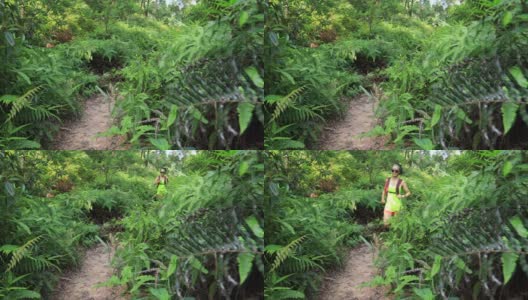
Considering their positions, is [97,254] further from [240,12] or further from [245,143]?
[240,12]

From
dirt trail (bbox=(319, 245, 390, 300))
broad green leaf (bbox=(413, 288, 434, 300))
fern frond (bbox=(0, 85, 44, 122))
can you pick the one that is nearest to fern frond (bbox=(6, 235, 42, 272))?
fern frond (bbox=(0, 85, 44, 122))

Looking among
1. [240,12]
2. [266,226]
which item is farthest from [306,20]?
[266,226]

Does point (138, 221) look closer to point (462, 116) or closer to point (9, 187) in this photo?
point (9, 187)

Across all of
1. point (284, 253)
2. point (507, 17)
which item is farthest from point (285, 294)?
point (507, 17)

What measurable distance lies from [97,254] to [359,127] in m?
2.39

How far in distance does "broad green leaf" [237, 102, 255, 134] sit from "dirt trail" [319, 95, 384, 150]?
66 cm

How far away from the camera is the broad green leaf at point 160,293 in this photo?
5.35m

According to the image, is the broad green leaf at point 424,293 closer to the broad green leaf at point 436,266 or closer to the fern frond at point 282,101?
the broad green leaf at point 436,266

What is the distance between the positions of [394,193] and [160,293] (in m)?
2.04

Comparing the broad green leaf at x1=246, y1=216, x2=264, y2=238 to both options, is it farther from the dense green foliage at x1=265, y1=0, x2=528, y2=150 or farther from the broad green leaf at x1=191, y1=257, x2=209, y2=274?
the dense green foliage at x1=265, y1=0, x2=528, y2=150

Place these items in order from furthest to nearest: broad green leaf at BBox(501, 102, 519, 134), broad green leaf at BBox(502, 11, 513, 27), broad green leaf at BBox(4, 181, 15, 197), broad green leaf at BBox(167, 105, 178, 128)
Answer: broad green leaf at BBox(4, 181, 15, 197), broad green leaf at BBox(167, 105, 178, 128), broad green leaf at BBox(502, 11, 513, 27), broad green leaf at BBox(501, 102, 519, 134)

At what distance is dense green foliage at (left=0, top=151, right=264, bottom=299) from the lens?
5301 mm

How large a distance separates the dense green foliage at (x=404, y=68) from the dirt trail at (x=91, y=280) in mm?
1701

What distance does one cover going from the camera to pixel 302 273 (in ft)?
17.7
